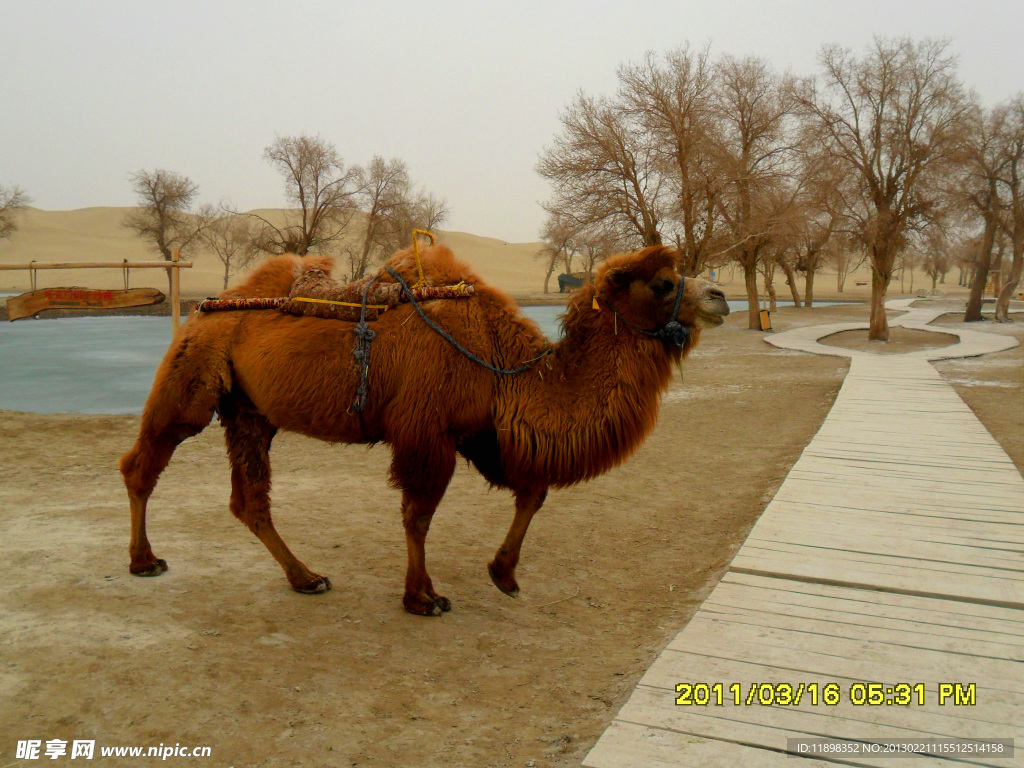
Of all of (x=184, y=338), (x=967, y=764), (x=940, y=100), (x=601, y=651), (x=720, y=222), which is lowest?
(x=601, y=651)

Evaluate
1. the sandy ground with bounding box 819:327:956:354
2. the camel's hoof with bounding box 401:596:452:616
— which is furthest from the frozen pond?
the sandy ground with bounding box 819:327:956:354

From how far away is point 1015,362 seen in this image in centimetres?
1925

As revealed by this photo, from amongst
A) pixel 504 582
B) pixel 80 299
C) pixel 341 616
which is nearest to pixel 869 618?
pixel 504 582

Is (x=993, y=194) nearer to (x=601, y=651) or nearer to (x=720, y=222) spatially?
(x=720, y=222)

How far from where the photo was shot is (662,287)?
4.45 m

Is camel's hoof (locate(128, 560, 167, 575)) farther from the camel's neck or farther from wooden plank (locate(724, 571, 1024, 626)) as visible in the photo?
wooden plank (locate(724, 571, 1024, 626))

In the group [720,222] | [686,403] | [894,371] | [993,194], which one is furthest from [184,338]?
[993,194]

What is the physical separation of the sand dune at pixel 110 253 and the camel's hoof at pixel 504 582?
215ft

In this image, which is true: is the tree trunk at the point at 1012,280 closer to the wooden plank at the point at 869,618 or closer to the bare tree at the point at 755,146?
the bare tree at the point at 755,146

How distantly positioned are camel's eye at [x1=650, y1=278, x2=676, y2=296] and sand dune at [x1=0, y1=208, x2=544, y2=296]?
66.2 m

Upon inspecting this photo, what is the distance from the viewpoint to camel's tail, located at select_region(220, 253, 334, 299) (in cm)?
509

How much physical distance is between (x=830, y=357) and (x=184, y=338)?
20582 mm

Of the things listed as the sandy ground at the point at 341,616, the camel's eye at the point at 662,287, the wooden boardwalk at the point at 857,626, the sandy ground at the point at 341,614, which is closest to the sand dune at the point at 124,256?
the sandy ground at the point at 341,614

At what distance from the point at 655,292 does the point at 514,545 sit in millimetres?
1823
